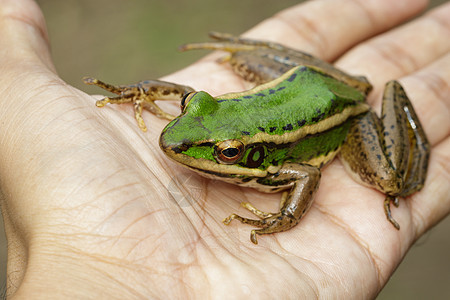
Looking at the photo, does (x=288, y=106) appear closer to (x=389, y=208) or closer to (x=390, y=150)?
(x=390, y=150)

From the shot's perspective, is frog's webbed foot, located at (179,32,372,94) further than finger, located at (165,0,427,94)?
No

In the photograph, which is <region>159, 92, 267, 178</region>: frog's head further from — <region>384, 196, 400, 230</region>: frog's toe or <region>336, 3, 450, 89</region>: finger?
<region>336, 3, 450, 89</region>: finger

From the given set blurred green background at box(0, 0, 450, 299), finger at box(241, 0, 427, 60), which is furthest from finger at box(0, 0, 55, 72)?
blurred green background at box(0, 0, 450, 299)

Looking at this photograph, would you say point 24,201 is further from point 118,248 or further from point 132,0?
point 132,0

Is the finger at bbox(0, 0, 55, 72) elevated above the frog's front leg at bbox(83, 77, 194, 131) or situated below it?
above

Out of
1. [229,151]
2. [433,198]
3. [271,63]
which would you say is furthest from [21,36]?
[433,198]

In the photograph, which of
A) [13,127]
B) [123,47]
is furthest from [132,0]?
[13,127]
